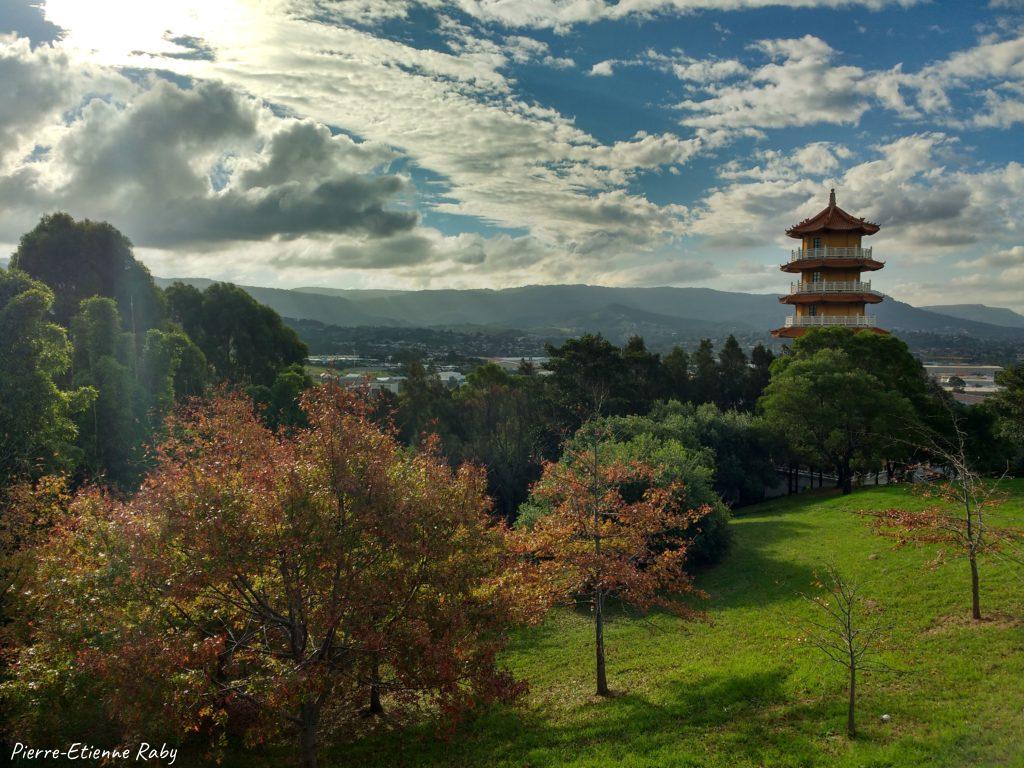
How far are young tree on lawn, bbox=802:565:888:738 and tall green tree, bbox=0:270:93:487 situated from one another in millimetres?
20567

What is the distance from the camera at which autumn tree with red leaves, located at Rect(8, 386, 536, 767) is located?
8820 millimetres

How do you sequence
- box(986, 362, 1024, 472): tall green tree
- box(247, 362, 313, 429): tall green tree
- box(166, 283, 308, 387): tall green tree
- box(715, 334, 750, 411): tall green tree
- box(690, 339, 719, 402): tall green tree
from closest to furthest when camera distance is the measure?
box(986, 362, 1024, 472): tall green tree → box(247, 362, 313, 429): tall green tree → box(166, 283, 308, 387): tall green tree → box(690, 339, 719, 402): tall green tree → box(715, 334, 750, 411): tall green tree

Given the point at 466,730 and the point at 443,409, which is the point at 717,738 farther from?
the point at 443,409

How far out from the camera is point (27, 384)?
1894 cm

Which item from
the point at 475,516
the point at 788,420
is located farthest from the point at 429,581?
the point at 788,420

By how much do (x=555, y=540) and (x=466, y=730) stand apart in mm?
4097

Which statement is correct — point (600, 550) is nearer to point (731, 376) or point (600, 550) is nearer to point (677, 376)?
point (677, 376)

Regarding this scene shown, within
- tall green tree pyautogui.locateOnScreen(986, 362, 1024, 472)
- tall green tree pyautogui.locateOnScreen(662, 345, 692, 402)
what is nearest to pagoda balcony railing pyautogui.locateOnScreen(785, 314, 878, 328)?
tall green tree pyautogui.locateOnScreen(986, 362, 1024, 472)

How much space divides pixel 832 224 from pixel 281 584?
4294cm

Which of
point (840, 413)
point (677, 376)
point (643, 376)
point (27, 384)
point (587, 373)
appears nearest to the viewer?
point (27, 384)

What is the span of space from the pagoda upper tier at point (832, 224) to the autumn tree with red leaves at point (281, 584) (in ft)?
129

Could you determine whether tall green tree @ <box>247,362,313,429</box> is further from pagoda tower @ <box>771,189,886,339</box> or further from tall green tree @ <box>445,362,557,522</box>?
pagoda tower @ <box>771,189,886,339</box>

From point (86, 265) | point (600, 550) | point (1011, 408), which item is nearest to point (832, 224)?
point (1011, 408)

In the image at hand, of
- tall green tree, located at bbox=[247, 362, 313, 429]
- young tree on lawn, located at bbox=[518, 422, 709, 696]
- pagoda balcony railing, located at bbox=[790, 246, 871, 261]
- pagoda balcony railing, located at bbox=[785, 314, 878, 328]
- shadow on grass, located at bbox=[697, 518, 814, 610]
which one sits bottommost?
shadow on grass, located at bbox=[697, 518, 814, 610]
